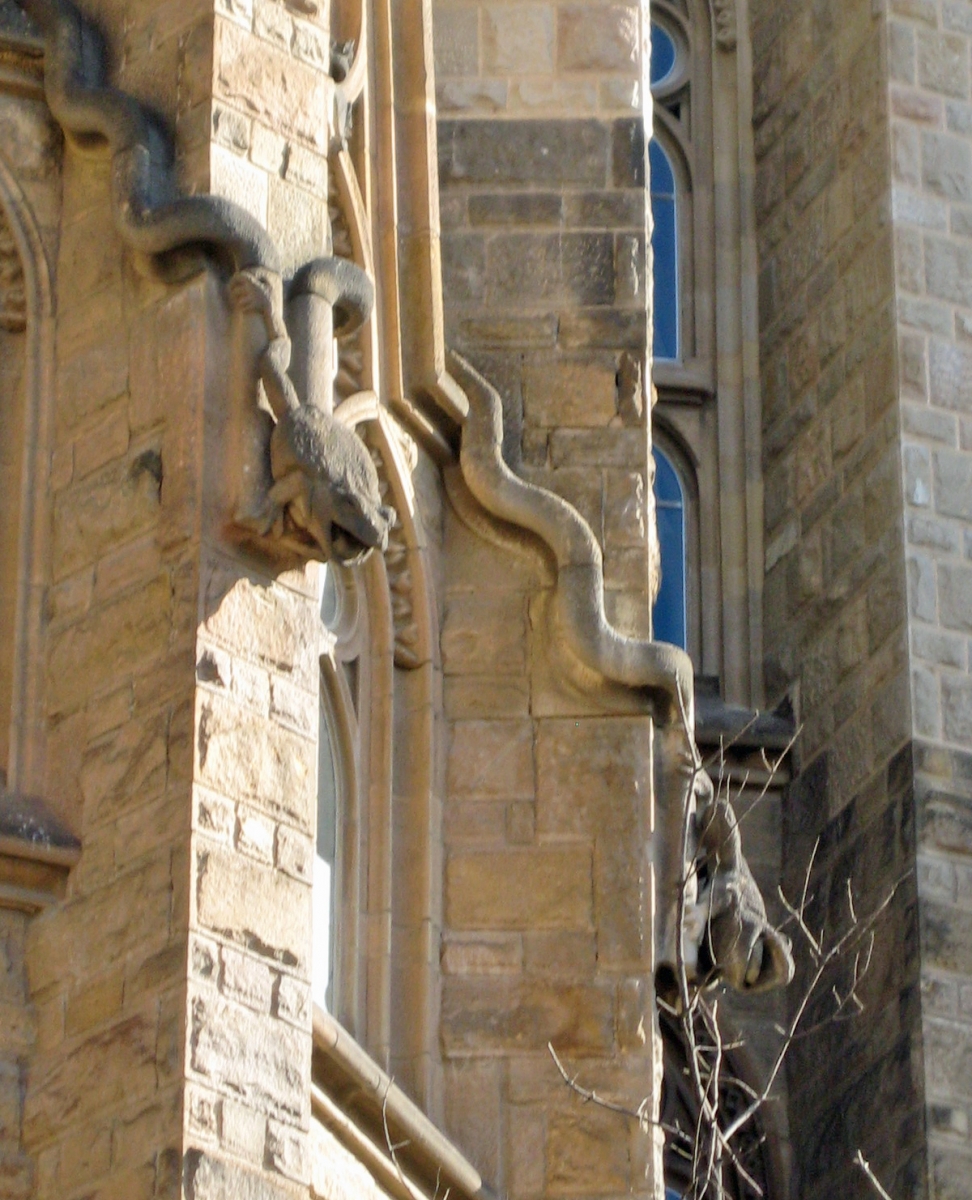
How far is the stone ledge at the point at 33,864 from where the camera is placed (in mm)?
11945

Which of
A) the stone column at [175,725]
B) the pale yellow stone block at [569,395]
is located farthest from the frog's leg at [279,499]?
the pale yellow stone block at [569,395]

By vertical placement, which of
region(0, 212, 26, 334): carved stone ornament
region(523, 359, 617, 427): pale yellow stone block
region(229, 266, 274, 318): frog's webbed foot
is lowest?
region(229, 266, 274, 318): frog's webbed foot

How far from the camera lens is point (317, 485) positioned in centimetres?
1199

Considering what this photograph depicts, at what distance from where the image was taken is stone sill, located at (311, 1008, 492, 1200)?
502 inches

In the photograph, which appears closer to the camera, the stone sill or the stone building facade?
the stone building facade

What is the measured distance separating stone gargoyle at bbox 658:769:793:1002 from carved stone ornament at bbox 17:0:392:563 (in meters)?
2.38

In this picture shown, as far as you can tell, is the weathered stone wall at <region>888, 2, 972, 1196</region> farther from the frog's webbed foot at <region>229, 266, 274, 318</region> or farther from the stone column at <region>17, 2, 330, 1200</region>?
the frog's webbed foot at <region>229, 266, 274, 318</region>

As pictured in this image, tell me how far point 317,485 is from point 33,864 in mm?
1254

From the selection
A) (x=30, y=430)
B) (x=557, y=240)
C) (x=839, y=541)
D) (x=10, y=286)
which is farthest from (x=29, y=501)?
(x=839, y=541)

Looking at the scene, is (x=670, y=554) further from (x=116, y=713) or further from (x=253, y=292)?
(x=116, y=713)

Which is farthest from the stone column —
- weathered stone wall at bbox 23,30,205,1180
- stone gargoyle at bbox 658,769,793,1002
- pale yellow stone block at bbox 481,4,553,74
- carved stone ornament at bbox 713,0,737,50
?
carved stone ornament at bbox 713,0,737,50

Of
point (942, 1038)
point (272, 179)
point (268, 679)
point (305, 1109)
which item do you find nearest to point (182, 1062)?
point (305, 1109)

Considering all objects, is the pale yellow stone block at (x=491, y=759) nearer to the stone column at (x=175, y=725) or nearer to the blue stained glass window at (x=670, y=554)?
the stone column at (x=175, y=725)

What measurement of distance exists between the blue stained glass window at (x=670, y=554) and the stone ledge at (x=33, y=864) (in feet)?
24.0
